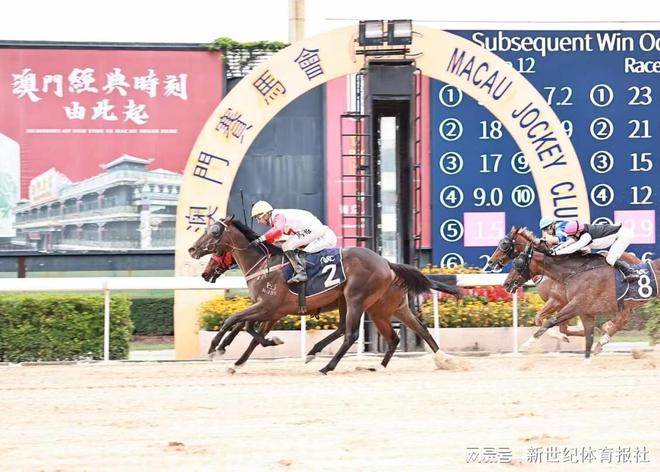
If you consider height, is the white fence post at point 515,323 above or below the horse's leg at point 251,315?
below

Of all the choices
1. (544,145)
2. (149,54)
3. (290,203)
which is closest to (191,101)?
(149,54)

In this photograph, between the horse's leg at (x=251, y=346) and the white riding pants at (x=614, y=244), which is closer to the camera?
the horse's leg at (x=251, y=346)

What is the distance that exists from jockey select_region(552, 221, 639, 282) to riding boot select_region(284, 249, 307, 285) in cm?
252

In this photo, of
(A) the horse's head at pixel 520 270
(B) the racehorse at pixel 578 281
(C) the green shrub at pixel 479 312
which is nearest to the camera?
(B) the racehorse at pixel 578 281

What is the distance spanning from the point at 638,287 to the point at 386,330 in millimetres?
2404

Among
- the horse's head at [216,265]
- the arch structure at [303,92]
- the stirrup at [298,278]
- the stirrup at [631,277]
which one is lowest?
the stirrup at [631,277]

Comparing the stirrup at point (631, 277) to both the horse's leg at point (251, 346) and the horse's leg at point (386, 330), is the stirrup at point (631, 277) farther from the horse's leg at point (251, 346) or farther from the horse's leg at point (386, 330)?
the horse's leg at point (251, 346)

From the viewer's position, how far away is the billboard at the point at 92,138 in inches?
582

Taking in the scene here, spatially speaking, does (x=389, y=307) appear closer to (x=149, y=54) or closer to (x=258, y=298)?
(x=258, y=298)

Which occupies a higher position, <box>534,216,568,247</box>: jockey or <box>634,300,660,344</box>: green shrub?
<box>534,216,568,247</box>: jockey

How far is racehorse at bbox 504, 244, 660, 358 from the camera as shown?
31.3ft

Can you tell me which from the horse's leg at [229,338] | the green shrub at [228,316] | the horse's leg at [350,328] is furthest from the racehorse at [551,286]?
the horse's leg at [229,338]

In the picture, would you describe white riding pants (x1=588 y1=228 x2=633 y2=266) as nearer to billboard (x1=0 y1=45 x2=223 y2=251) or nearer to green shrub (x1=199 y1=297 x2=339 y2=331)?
green shrub (x1=199 y1=297 x2=339 y2=331)

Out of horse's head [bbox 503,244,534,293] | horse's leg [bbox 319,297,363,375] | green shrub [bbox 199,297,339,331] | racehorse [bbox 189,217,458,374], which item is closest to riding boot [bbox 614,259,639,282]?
horse's head [bbox 503,244,534,293]
